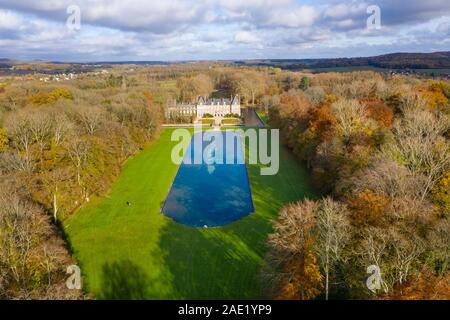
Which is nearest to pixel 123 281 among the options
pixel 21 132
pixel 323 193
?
pixel 323 193

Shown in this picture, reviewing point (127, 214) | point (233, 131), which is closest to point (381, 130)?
point (127, 214)

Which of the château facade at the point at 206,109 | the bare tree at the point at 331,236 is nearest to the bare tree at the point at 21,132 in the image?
the bare tree at the point at 331,236

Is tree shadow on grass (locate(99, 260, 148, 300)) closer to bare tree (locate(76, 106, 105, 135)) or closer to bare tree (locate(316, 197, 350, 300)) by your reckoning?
bare tree (locate(316, 197, 350, 300))

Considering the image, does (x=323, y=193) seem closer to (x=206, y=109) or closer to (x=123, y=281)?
(x=123, y=281)

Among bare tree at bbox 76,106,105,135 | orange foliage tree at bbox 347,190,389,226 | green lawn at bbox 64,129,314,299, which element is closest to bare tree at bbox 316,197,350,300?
orange foliage tree at bbox 347,190,389,226

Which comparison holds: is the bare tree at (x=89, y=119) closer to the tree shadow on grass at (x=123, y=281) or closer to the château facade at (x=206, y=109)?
the tree shadow on grass at (x=123, y=281)

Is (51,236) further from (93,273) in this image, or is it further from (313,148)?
(313,148)
